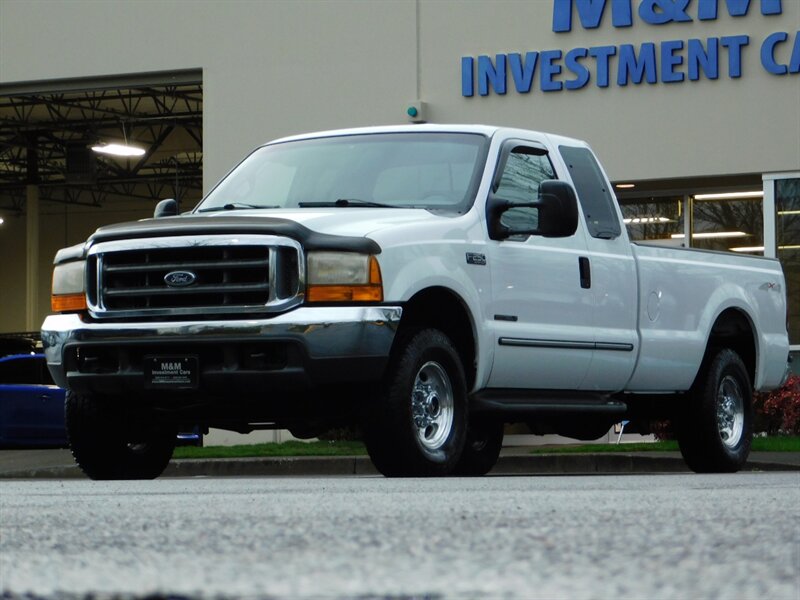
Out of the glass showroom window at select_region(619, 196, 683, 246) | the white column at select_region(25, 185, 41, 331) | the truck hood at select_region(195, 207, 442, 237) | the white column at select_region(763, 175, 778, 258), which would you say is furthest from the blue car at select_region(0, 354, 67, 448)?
the white column at select_region(25, 185, 41, 331)

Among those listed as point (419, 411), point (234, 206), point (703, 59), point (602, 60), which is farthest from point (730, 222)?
point (419, 411)

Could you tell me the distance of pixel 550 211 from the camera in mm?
9289

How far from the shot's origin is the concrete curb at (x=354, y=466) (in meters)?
15.1

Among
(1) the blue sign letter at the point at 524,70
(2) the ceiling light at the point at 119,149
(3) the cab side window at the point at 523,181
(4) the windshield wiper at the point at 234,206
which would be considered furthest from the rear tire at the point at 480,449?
(2) the ceiling light at the point at 119,149

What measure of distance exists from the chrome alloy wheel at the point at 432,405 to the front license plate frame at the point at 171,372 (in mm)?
1152

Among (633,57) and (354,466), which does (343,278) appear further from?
(633,57)

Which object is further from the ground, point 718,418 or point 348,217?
point 348,217

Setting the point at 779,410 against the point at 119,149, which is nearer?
the point at 779,410

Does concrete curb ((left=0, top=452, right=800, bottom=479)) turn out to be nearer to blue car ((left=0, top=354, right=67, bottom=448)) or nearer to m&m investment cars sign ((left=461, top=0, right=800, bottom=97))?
blue car ((left=0, top=354, right=67, bottom=448))

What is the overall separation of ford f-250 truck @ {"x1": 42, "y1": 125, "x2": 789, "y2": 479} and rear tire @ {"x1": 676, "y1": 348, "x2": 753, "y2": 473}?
0.07 feet

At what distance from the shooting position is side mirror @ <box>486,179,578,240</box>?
9.27 m

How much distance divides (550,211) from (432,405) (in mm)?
1427

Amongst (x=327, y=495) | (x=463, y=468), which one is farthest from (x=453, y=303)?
(x=327, y=495)

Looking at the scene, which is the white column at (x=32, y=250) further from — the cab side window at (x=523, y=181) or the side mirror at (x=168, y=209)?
the cab side window at (x=523, y=181)
